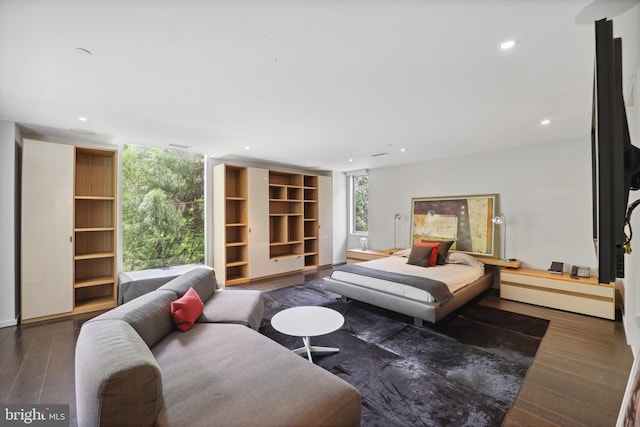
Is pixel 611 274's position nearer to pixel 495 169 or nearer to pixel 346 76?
pixel 346 76

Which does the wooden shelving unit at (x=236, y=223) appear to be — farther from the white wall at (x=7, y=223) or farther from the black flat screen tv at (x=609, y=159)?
the black flat screen tv at (x=609, y=159)

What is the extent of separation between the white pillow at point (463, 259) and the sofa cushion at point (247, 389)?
3664 millimetres

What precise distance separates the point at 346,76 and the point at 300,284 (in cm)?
383

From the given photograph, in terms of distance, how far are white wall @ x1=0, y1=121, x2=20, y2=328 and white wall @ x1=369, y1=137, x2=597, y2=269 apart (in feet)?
20.7

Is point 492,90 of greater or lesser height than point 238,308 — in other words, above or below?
above

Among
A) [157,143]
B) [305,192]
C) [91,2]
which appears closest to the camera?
[91,2]

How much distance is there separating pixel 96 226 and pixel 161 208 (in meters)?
0.91

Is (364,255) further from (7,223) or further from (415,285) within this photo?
(7,223)

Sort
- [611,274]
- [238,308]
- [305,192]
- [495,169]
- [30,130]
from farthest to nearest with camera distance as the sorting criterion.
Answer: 1. [305,192]
2. [495,169]
3. [30,130]
4. [238,308]
5. [611,274]

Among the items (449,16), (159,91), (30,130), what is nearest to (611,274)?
(449,16)

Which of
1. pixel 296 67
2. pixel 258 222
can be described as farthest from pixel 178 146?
pixel 296 67

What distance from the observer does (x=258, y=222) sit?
17.9ft

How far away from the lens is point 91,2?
1.40 meters

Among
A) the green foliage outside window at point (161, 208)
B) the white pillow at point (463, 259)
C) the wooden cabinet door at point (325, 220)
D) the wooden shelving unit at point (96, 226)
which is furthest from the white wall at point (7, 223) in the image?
the white pillow at point (463, 259)
